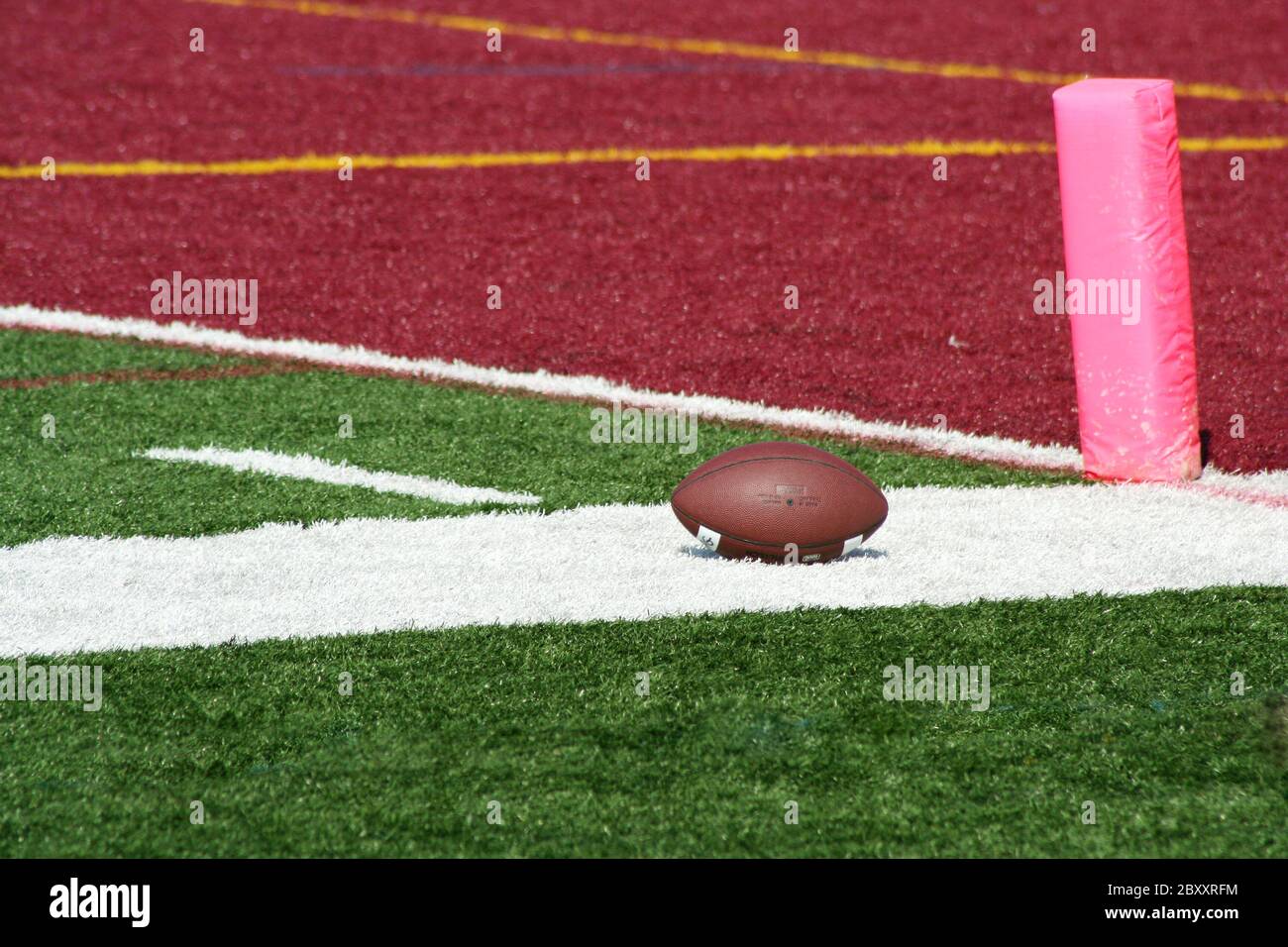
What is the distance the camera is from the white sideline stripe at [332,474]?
19.1 ft

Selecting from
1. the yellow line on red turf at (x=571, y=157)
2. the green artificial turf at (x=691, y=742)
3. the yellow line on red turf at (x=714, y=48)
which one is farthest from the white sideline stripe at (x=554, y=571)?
the yellow line on red turf at (x=714, y=48)

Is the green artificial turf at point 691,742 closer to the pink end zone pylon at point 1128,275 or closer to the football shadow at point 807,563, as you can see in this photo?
the football shadow at point 807,563

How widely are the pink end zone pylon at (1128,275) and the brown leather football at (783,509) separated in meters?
1.26

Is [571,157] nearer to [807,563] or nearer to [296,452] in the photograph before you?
[296,452]

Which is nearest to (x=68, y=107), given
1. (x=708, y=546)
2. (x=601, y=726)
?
(x=708, y=546)

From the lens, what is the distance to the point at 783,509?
199 inches

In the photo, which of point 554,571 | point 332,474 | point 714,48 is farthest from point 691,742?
point 714,48

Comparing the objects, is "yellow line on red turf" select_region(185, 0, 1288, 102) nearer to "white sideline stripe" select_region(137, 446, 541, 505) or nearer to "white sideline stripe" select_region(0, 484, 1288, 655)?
"white sideline stripe" select_region(0, 484, 1288, 655)

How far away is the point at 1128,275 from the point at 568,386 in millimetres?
2419

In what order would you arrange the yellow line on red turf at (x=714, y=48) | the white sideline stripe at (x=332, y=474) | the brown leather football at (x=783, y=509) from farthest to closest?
the yellow line on red turf at (x=714, y=48), the white sideline stripe at (x=332, y=474), the brown leather football at (x=783, y=509)

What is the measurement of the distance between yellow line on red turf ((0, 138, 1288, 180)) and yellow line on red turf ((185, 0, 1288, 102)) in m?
2.24

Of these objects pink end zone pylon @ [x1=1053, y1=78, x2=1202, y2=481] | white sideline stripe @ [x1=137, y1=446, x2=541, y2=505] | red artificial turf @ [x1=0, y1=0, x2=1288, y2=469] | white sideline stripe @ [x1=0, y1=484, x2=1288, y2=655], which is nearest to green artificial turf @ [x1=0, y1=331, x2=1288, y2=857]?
white sideline stripe @ [x1=0, y1=484, x2=1288, y2=655]

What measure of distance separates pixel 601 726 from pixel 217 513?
6.77 ft

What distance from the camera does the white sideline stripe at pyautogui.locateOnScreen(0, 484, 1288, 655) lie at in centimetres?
464
